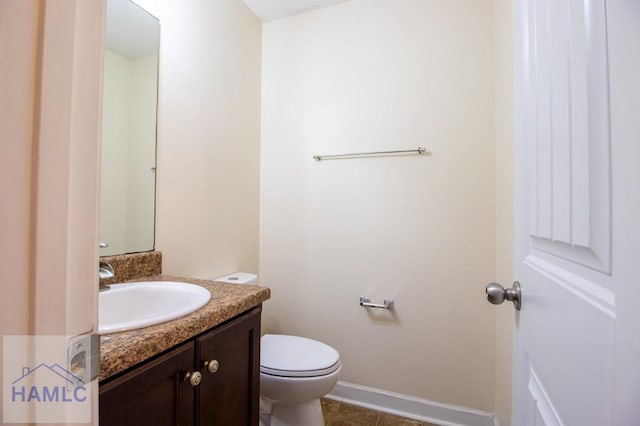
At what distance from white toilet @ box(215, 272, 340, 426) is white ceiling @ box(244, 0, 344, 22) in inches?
80.1

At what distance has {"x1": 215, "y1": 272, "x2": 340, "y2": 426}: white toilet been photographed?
1.15m

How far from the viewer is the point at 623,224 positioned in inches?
11.6

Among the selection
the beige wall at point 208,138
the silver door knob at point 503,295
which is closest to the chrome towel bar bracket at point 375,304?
the beige wall at point 208,138

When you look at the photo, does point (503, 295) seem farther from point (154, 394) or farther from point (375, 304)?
point (375, 304)

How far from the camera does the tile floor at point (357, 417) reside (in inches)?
58.1

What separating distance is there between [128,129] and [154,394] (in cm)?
100

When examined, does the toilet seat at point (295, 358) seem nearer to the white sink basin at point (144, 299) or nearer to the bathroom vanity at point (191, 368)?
the bathroom vanity at point (191, 368)

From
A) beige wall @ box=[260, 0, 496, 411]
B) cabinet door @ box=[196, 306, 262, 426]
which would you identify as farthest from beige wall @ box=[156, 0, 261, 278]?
cabinet door @ box=[196, 306, 262, 426]

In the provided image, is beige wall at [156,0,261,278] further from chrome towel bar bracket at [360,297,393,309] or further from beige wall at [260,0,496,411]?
chrome towel bar bracket at [360,297,393,309]

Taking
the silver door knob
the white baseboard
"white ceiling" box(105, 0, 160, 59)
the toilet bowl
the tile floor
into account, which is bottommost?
the tile floor

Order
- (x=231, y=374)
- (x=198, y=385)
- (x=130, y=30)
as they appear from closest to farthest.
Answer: (x=198, y=385) → (x=231, y=374) → (x=130, y=30)

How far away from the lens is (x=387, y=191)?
5.26 feet

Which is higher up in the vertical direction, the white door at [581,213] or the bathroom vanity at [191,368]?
the white door at [581,213]

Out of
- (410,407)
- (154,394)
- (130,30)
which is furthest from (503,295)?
(130,30)
